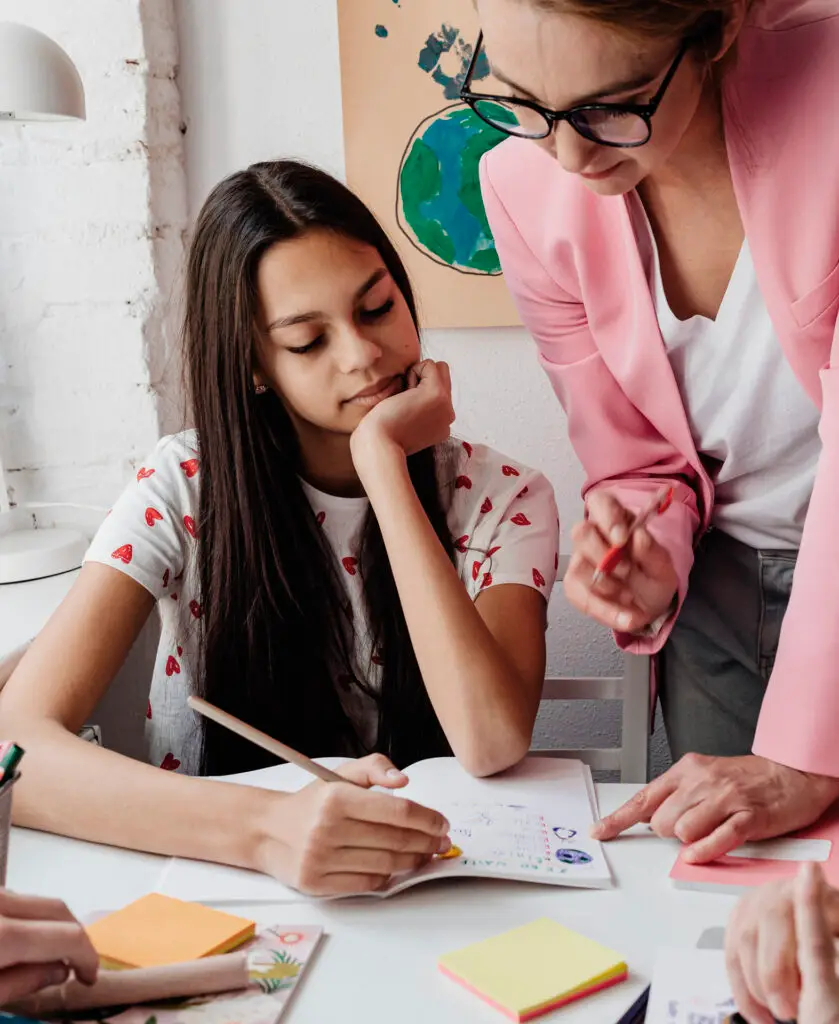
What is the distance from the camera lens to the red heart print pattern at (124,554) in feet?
4.25

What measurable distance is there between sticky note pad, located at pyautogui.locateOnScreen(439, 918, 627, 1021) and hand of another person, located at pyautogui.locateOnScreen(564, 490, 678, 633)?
0.33m

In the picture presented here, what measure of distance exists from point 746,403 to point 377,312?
0.43 metres

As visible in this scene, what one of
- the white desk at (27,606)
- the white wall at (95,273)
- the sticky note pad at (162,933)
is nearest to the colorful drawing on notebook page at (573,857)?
the sticky note pad at (162,933)

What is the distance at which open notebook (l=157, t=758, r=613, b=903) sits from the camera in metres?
0.87

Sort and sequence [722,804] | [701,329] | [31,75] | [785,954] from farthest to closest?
[31,75] < [701,329] < [722,804] < [785,954]

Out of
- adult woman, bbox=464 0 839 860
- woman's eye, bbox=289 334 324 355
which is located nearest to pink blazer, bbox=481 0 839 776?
adult woman, bbox=464 0 839 860

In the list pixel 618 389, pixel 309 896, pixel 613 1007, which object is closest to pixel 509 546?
pixel 618 389

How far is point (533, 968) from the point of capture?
744 millimetres

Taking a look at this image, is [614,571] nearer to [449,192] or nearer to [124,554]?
[124,554]

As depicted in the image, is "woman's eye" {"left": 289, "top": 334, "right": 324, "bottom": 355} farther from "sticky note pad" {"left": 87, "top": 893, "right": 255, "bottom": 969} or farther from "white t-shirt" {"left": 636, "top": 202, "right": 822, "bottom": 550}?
"sticky note pad" {"left": 87, "top": 893, "right": 255, "bottom": 969}

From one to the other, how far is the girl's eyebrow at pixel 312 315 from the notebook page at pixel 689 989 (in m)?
0.78

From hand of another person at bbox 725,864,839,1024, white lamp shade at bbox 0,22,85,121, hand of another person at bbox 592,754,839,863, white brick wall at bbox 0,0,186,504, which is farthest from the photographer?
white brick wall at bbox 0,0,186,504

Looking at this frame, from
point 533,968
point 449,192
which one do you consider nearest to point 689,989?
point 533,968

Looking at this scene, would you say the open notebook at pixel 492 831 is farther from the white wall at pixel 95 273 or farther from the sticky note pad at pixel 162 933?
the white wall at pixel 95 273
